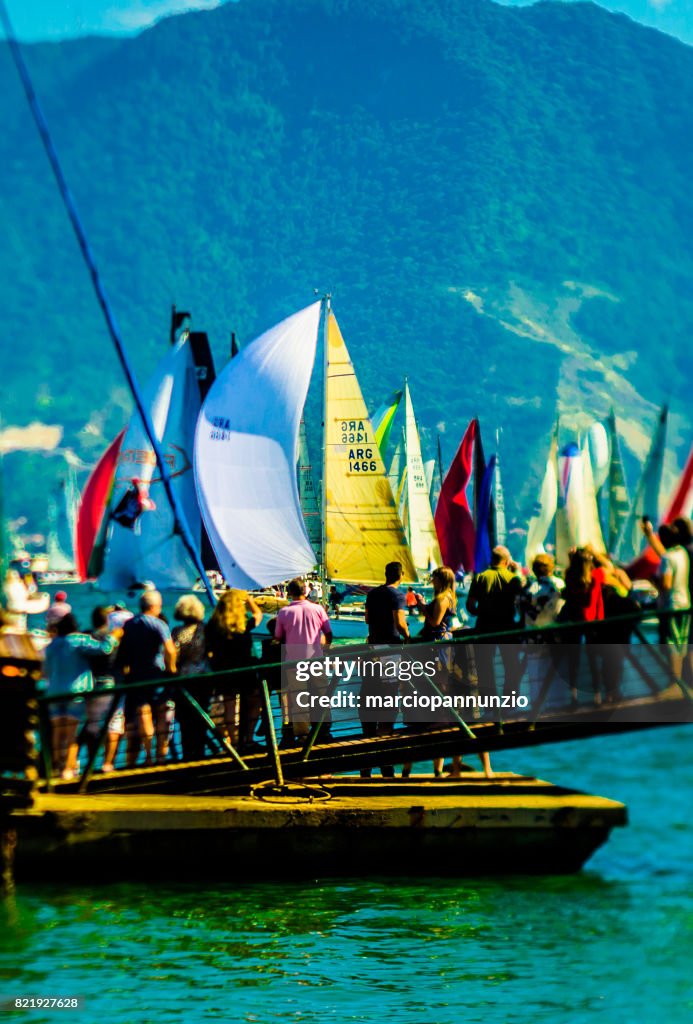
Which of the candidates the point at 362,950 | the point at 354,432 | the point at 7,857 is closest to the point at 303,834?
the point at 362,950

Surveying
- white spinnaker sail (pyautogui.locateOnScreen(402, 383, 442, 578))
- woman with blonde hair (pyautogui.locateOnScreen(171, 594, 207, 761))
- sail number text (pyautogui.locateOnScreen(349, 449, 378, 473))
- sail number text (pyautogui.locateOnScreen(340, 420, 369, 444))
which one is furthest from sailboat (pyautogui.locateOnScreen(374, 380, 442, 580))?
woman with blonde hair (pyautogui.locateOnScreen(171, 594, 207, 761))

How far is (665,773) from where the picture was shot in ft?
88.9

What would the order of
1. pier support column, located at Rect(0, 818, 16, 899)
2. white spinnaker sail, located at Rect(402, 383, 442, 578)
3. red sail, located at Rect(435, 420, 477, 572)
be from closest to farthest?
pier support column, located at Rect(0, 818, 16, 899)
white spinnaker sail, located at Rect(402, 383, 442, 578)
red sail, located at Rect(435, 420, 477, 572)

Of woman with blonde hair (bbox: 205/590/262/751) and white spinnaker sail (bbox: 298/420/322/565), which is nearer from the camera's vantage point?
woman with blonde hair (bbox: 205/590/262/751)

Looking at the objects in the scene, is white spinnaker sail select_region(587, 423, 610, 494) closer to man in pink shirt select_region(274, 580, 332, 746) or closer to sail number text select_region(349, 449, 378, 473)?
sail number text select_region(349, 449, 378, 473)

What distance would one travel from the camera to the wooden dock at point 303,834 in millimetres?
12742

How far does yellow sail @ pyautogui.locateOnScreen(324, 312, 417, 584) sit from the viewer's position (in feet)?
115

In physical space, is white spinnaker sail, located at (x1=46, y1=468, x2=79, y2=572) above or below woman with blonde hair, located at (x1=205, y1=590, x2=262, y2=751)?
above

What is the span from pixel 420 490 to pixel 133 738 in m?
40.9

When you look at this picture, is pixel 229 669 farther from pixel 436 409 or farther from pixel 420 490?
pixel 436 409

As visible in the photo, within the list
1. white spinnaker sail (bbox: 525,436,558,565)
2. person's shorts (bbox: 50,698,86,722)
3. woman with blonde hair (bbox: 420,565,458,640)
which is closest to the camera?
person's shorts (bbox: 50,698,86,722)

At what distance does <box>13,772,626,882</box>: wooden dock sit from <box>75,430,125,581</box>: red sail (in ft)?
83.6

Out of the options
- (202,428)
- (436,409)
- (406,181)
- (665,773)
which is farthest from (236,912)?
(406,181)

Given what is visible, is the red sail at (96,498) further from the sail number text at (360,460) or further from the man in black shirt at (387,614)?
the man in black shirt at (387,614)
